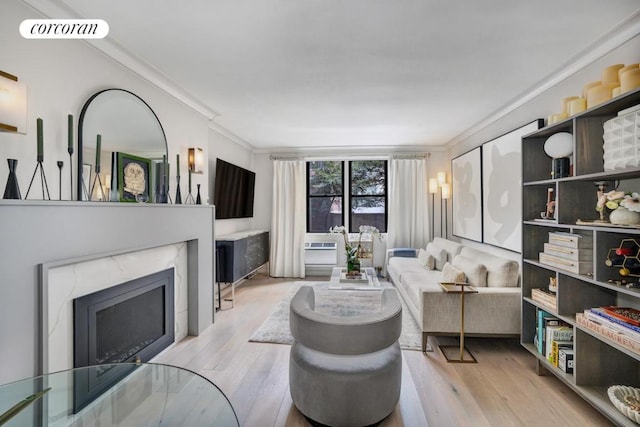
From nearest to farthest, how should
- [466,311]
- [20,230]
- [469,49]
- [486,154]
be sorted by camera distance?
[20,230], [469,49], [466,311], [486,154]

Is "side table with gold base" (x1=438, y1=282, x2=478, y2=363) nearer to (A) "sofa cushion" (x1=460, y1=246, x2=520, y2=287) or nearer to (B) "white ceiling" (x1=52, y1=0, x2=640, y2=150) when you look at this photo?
(A) "sofa cushion" (x1=460, y1=246, x2=520, y2=287)

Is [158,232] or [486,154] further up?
[486,154]

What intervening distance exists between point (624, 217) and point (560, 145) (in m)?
0.71

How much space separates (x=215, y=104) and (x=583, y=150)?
3.32 metres

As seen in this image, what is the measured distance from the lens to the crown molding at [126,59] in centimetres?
180

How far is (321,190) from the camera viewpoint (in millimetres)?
6152

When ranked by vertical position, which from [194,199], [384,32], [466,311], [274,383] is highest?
[384,32]

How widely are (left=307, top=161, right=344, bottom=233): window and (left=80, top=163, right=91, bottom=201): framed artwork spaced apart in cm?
426

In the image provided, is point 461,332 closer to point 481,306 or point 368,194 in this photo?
point 481,306

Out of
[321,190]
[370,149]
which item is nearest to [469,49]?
[370,149]

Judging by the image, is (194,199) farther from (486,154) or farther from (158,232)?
(486,154)

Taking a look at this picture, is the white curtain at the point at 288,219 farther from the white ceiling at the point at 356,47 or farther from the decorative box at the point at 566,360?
the decorative box at the point at 566,360

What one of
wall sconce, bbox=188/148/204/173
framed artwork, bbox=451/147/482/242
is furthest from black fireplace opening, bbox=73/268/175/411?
framed artwork, bbox=451/147/482/242

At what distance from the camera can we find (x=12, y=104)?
4.98ft
